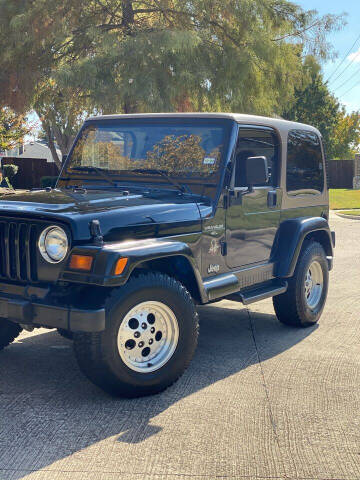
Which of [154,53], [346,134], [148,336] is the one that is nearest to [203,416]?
[148,336]

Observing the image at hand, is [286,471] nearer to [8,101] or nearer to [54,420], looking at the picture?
[54,420]

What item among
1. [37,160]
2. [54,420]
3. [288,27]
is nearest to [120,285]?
[54,420]

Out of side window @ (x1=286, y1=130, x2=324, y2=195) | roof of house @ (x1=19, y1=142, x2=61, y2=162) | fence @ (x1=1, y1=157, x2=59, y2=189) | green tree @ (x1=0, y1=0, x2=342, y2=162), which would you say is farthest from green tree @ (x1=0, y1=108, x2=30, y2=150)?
side window @ (x1=286, y1=130, x2=324, y2=195)

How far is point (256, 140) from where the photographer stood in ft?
19.4

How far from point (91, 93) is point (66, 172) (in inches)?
559

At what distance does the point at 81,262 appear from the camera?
168 inches

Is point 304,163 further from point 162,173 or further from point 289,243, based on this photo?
point 162,173

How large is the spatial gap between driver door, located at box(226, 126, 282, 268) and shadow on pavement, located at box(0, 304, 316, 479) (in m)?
0.84

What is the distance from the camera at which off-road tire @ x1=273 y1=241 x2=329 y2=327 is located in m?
6.50

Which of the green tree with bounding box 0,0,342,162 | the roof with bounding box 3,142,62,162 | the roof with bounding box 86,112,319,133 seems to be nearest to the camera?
the roof with bounding box 86,112,319,133

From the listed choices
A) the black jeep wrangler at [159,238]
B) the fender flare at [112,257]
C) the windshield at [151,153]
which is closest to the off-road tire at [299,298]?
the black jeep wrangler at [159,238]

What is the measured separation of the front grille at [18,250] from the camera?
4.53 metres

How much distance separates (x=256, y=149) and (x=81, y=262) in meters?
2.32

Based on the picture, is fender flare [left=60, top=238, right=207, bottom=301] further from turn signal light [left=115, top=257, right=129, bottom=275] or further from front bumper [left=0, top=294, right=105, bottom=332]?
front bumper [left=0, top=294, right=105, bottom=332]
